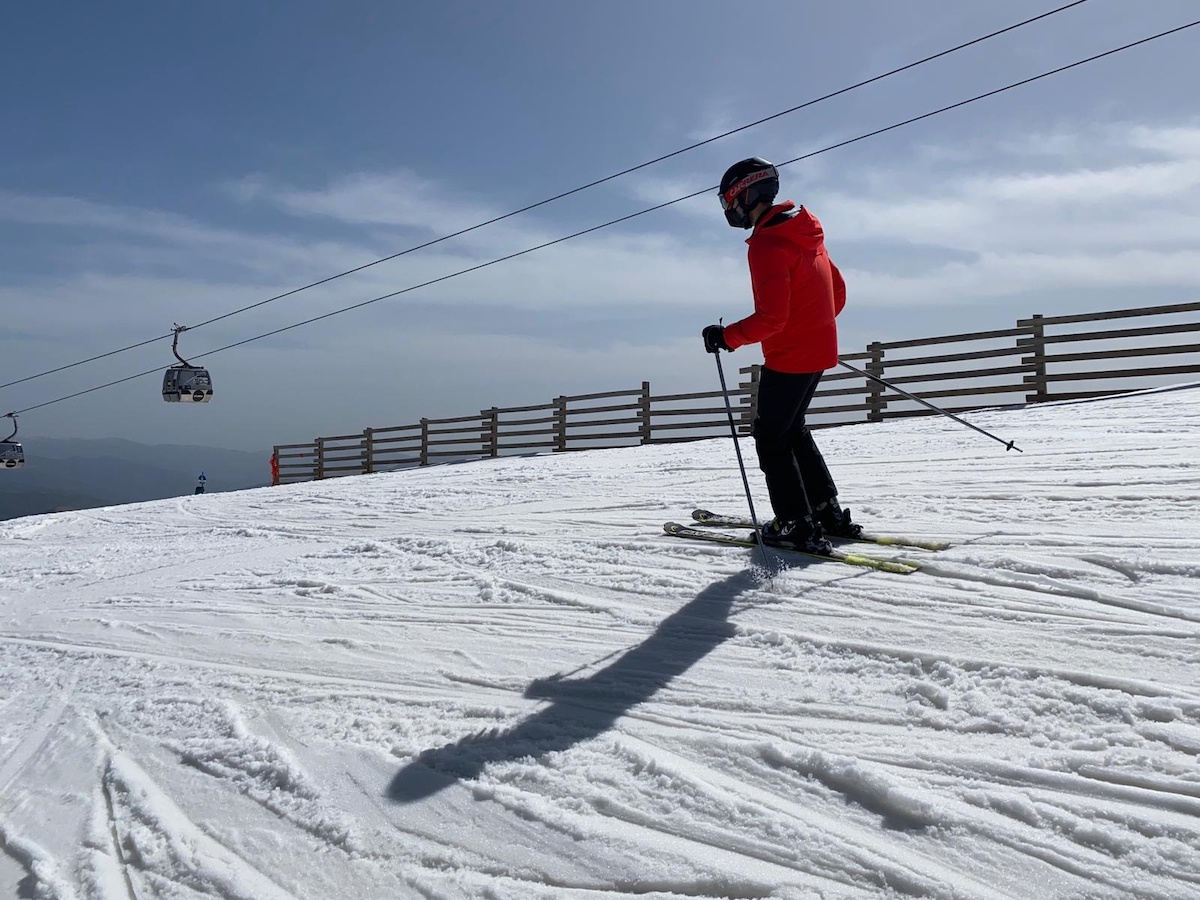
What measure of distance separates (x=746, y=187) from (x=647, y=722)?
2.56 m

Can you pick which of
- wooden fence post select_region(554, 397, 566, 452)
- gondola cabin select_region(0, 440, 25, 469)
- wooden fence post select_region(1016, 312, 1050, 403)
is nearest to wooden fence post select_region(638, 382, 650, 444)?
wooden fence post select_region(554, 397, 566, 452)

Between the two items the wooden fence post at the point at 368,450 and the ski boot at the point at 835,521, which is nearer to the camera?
the ski boot at the point at 835,521

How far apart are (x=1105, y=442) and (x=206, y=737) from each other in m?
6.86

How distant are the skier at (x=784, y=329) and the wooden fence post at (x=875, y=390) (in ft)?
40.1

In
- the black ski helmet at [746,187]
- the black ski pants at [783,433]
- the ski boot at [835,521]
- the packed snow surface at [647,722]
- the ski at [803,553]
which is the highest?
the black ski helmet at [746,187]

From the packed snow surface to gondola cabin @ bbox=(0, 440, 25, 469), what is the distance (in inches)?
1169

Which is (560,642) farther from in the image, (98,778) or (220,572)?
(220,572)

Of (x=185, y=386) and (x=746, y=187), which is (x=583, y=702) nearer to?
(x=746, y=187)

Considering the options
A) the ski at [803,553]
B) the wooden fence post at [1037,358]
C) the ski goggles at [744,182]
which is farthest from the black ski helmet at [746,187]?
the wooden fence post at [1037,358]

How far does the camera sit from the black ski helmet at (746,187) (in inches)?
147

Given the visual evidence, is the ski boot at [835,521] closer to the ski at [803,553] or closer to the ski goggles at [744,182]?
the ski at [803,553]

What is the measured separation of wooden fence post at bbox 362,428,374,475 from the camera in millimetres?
27038

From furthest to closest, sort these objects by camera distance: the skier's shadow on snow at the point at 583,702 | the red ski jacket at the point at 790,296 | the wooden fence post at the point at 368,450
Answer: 1. the wooden fence post at the point at 368,450
2. the red ski jacket at the point at 790,296
3. the skier's shadow on snow at the point at 583,702

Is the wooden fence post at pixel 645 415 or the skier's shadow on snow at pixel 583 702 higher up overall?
the wooden fence post at pixel 645 415
